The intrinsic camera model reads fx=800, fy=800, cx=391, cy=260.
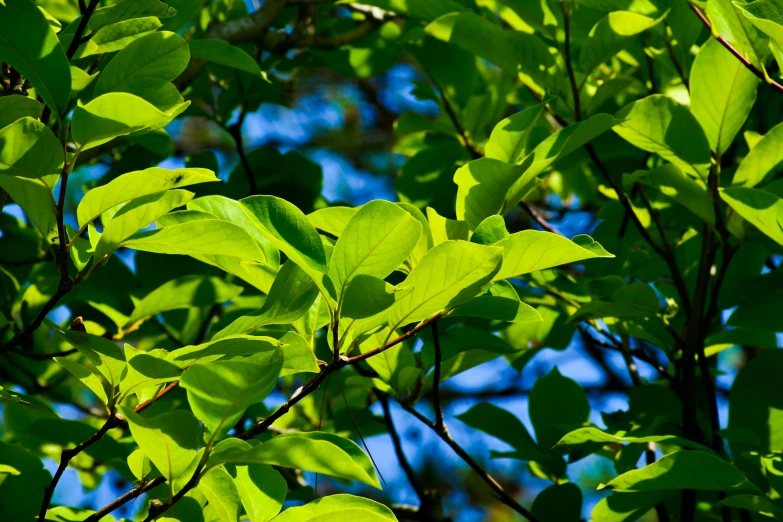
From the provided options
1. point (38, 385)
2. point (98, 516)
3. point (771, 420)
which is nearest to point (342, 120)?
point (38, 385)

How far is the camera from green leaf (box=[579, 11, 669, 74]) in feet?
3.12

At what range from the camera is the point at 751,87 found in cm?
94

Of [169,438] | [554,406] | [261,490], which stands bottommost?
[554,406]

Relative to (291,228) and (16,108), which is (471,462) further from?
(16,108)

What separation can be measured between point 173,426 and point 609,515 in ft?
1.86

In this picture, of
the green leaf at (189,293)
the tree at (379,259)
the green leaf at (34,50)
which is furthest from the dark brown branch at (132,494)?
the green leaf at (189,293)

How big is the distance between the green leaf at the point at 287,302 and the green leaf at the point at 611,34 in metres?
0.51

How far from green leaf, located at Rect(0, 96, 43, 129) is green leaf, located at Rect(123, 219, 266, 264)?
0.49ft

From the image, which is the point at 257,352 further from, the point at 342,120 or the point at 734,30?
the point at 342,120

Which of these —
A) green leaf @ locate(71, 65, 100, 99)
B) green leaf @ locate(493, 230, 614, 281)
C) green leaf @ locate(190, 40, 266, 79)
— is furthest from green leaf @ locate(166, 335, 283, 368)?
green leaf @ locate(190, 40, 266, 79)

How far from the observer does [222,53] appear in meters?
0.96

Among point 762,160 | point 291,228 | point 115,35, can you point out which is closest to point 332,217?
point 291,228

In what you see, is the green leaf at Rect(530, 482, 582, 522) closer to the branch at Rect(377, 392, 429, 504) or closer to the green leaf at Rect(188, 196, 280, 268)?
the branch at Rect(377, 392, 429, 504)

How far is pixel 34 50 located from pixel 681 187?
28.1 inches
